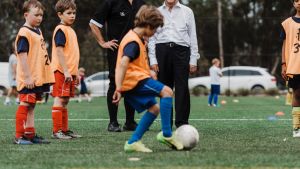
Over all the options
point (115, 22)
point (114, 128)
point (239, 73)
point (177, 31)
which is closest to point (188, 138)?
point (177, 31)

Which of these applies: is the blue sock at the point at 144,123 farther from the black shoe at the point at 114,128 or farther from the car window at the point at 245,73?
the car window at the point at 245,73

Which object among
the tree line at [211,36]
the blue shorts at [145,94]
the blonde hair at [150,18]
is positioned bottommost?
the blue shorts at [145,94]

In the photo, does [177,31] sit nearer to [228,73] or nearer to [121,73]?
[121,73]

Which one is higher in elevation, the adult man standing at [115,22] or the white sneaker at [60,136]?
the adult man standing at [115,22]

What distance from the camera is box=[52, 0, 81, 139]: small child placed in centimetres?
932

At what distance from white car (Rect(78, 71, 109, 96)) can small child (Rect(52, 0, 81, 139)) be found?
28742 mm

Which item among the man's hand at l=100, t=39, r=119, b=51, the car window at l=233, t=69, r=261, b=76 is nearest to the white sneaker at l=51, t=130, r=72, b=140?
the man's hand at l=100, t=39, r=119, b=51

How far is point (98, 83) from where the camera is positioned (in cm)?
3875

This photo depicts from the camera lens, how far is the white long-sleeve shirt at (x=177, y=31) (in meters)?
9.87

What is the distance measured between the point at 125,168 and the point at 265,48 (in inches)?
1521

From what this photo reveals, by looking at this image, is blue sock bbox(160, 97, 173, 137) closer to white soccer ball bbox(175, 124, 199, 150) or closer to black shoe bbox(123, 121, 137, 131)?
white soccer ball bbox(175, 124, 199, 150)

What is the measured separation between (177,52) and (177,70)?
246 mm

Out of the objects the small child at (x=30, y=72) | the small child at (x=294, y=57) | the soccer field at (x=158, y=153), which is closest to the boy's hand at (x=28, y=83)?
the small child at (x=30, y=72)

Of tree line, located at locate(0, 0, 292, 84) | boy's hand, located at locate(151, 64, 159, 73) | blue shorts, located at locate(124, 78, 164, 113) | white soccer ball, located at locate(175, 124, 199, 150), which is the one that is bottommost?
white soccer ball, located at locate(175, 124, 199, 150)
